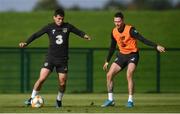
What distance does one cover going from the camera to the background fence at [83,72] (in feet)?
96.1

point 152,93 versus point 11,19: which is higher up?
point 11,19

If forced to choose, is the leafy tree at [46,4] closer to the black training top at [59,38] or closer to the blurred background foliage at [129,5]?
the blurred background foliage at [129,5]

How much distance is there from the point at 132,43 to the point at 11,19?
25.3 metres

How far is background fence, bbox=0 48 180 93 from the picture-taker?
29281 mm

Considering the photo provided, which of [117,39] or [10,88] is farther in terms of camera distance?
[10,88]

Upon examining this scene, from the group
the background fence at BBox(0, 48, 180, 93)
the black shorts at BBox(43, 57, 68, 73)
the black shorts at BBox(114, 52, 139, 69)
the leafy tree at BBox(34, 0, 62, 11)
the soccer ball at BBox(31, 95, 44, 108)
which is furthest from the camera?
the leafy tree at BBox(34, 0, 62, 11)

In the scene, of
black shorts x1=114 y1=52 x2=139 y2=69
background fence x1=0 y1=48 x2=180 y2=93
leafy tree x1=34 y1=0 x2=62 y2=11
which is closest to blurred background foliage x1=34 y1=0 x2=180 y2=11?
leafy tree x1=34 y1=0 x2=62 y2=11

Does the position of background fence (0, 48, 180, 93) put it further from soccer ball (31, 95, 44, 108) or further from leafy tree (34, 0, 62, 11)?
leafy tree (34, 0, 62, 11)

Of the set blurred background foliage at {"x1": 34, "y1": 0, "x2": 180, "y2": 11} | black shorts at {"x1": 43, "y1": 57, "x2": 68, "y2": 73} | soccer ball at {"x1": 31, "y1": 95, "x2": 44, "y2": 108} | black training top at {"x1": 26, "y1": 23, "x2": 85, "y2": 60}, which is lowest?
soccer ball at {"x1": 31, "y1": 95, "x2": 44, "y2": 108}

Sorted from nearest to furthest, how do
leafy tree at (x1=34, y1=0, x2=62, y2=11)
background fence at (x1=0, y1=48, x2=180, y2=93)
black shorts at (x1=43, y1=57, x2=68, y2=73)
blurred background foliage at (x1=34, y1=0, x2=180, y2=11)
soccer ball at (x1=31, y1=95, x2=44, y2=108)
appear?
1. soccer ball at (x1=31, y1=95, x2=44, y2=108)
2. black shorts at (x1=43, y1=57, x2=68, y2=73)
3. background fence at (x1=0, y1=48, x2=180, y2=93)
4. blurred background foliage at (x1=34, y1=0, x2=180, y2=11)
5. leafy tree at (x1=34, y1=0, x2=62, y2=11)

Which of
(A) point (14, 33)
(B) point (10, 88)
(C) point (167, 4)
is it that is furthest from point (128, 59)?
(C) point (167, 4)

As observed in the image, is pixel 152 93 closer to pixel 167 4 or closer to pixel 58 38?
pixel 58 38

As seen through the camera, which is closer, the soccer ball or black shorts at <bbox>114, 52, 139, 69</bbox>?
the soccer ball

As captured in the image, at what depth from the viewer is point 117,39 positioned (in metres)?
20.2
